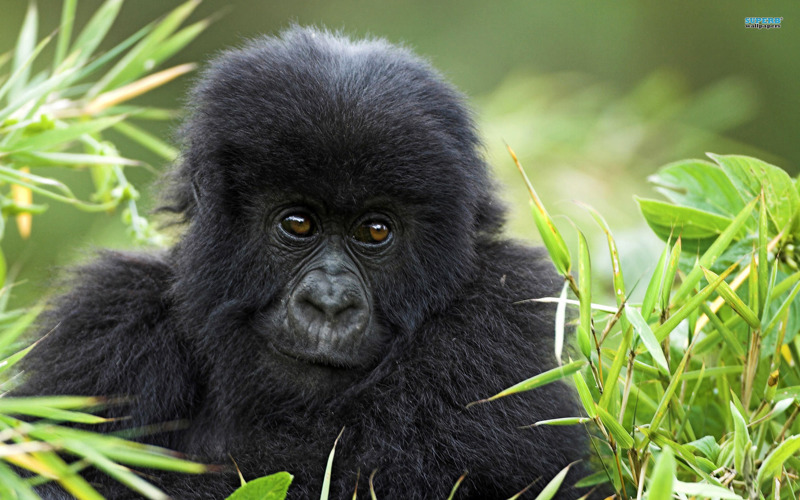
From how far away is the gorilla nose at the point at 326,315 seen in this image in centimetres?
261

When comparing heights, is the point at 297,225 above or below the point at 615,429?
above

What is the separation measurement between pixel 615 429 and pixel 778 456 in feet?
1.16

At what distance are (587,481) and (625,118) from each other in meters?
5.24

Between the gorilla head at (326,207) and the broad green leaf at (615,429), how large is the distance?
90 cm

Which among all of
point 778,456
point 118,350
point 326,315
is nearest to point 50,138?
point 118,350

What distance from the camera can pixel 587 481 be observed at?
2.42m

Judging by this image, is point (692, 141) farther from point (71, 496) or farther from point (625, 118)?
point (71, 496)

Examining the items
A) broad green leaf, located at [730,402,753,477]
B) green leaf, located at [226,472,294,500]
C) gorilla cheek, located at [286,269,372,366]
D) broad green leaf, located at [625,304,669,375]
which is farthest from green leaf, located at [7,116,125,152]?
broad green leaf, located at [730,402,753,477]

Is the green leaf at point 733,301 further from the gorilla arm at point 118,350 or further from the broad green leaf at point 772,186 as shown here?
the gorilla arm at point 118,350

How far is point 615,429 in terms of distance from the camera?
197 cm

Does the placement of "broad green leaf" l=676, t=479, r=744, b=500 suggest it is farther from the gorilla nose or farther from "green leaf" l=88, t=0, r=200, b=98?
"green leaf" l=88, t=0, r=200, b=98

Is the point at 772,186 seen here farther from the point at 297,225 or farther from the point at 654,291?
the point at 297,225

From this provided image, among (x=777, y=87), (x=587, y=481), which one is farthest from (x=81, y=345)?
(x=777, y=87)

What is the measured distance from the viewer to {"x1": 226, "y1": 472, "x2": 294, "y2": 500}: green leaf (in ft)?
6.31
